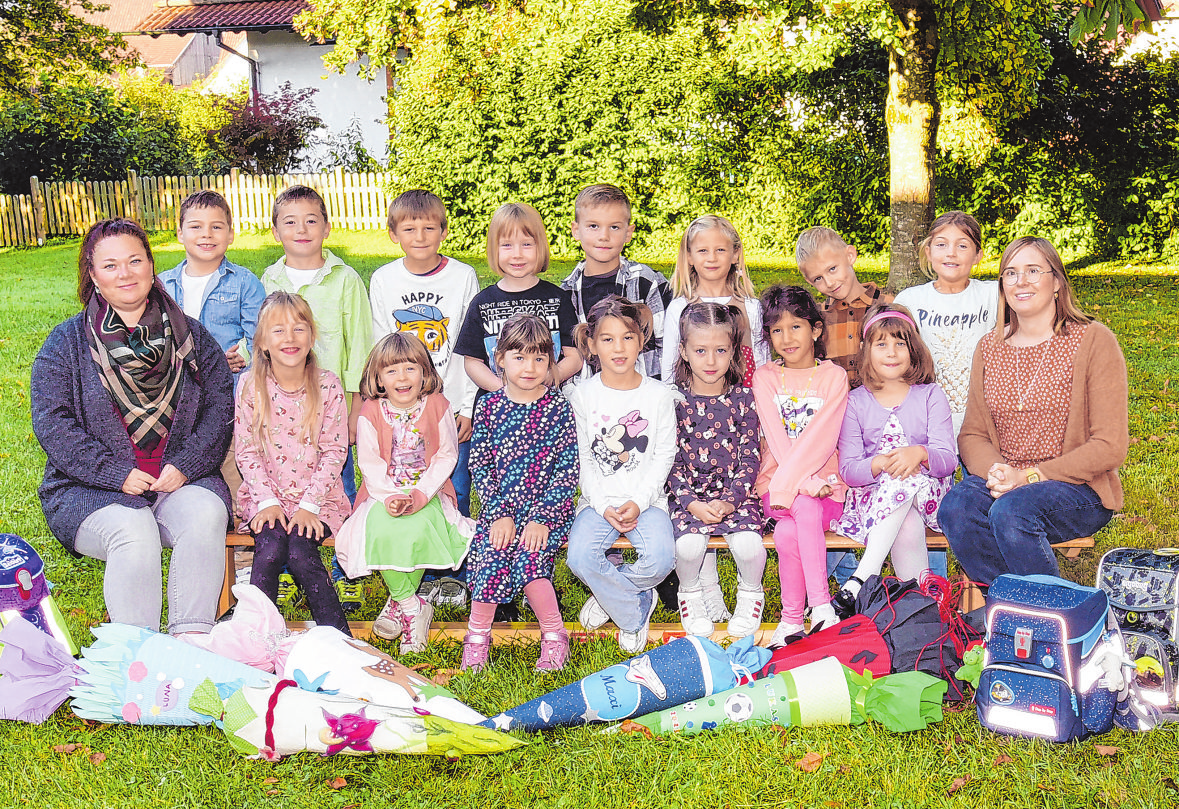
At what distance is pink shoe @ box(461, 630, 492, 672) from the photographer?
398 centimetres

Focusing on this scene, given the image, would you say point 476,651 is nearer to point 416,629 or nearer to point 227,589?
point 416,629

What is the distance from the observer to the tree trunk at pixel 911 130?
10852mm

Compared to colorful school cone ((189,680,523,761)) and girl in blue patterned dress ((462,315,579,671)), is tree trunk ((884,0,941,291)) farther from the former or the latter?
colorful school cone ((189,680,523,761))

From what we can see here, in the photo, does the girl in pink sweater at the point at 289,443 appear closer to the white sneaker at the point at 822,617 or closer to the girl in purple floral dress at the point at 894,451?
the white sneaker at the point at 822,617

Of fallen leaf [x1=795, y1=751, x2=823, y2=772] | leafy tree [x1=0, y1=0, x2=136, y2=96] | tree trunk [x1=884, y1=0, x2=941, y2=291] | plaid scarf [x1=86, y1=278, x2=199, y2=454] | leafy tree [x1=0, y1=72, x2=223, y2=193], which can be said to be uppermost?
leafy tree [x1=0, y1=0, x2=136, y2=96]

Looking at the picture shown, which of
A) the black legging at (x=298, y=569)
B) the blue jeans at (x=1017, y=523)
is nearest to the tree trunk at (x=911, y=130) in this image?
the blue jeans at (x=1017, y=523)

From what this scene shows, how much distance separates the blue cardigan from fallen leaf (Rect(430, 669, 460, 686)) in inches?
42.9

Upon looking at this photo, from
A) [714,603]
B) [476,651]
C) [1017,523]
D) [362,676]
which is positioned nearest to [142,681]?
[362,676]

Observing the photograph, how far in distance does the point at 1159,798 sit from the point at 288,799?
8.57 ft

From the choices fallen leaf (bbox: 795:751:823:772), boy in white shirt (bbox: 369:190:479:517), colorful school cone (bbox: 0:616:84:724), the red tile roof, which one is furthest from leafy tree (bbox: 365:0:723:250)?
fallen leaf (bbox: 795:751:823:772)

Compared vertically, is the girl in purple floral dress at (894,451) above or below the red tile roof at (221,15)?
below

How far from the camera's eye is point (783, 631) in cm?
410

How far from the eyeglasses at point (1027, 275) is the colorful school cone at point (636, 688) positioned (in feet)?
6.22

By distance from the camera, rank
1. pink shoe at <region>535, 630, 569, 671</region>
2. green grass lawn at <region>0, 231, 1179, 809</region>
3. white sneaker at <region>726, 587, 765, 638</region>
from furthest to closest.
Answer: white sneaker at <region>726, 587, 765, 638</region>
pink shoe at <region>535, 630, 569, 671</region>
green grass lawn at <region>0, 231, 1179, 809</region>
